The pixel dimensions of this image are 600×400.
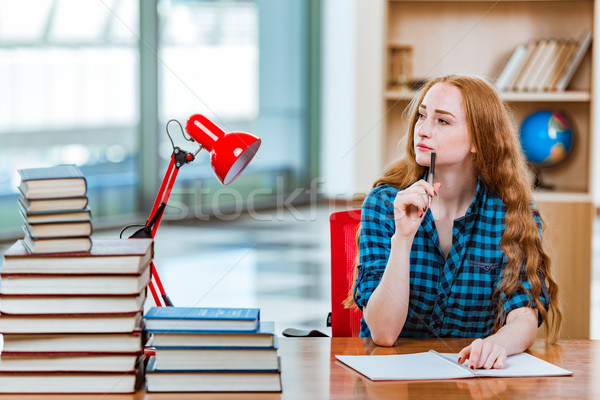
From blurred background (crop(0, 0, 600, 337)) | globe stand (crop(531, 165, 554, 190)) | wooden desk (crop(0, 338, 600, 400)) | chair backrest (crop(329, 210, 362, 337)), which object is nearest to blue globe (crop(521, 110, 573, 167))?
globe stand (crop(531, 165, 554, 190))

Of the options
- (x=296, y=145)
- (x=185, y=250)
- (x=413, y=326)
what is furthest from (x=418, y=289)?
(x=296, y=145)

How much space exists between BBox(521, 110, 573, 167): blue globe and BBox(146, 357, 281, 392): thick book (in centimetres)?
227

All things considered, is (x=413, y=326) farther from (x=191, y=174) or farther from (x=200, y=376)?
(x=191, y=174)

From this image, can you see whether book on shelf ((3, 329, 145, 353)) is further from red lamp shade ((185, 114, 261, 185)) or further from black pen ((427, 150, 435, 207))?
black pen ((427, 150, 435, 207))

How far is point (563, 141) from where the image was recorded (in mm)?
3131

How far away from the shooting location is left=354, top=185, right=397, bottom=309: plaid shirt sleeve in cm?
161

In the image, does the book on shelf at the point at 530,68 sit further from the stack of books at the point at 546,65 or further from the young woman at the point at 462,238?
the young woman at the point at 462,238

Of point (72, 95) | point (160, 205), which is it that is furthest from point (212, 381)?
point (72, 95)

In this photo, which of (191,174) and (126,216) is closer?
(126,216)

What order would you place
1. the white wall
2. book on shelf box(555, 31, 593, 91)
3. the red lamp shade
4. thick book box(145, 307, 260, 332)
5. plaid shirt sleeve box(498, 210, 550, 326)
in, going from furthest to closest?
the white wall
book on shelf box(555, 31, 593, 91)
plaid shirt sleeve box(498, 210, 550, 326)
the red lamp shade
thick book box(145, 307, 260, 332)

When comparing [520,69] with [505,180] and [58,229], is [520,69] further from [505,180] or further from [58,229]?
[58,229]

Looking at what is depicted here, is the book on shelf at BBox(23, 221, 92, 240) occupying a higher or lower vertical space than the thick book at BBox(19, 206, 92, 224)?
lower

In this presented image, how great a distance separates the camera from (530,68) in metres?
3.13

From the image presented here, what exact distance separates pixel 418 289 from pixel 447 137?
339mm
